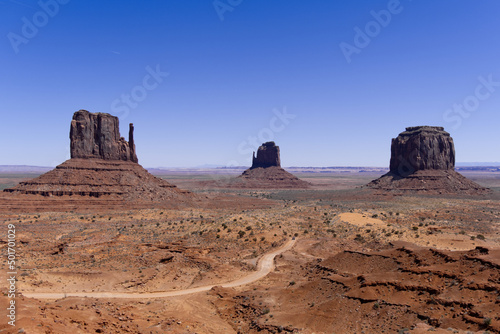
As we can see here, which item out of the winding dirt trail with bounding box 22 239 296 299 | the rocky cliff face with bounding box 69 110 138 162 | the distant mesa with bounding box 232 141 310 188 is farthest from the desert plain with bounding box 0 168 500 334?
the distant mesa with bounding box 232 141 310 188

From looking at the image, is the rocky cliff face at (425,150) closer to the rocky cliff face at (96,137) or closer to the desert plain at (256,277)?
the desert plain at (256,277)

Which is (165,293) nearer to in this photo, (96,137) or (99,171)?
(99,171)

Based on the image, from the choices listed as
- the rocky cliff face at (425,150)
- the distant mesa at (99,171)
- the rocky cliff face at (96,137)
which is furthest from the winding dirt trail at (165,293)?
the rocky cliff face at (425,150)

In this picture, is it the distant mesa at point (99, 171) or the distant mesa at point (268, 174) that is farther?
the distant mesa at point (268, 174)

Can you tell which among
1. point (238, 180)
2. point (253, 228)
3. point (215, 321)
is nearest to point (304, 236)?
point (253, 228)

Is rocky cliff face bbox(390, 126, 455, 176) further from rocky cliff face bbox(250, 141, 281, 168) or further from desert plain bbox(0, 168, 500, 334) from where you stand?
desert plain bbox(0, 168, 500, 334)

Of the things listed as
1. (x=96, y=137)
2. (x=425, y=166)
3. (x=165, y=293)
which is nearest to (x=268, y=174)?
(x=425, y=166)

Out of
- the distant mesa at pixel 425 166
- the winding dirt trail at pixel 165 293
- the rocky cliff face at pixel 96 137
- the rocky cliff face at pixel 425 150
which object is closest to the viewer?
the winding dirt trail at pixel 165 293
